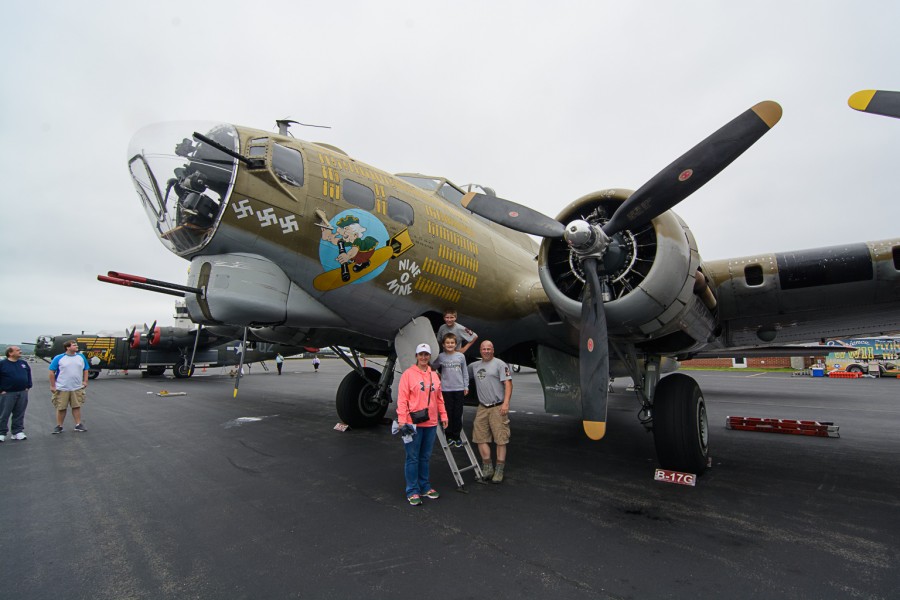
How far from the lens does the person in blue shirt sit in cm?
755

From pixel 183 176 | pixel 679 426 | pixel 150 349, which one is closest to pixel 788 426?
pixel 679 426

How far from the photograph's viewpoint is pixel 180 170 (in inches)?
184

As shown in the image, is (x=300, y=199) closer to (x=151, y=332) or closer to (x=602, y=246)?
(x=602, y=246)

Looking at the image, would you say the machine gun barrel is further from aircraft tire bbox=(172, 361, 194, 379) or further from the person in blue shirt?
aircraft tire bbox=(172, 361, 194, 379)

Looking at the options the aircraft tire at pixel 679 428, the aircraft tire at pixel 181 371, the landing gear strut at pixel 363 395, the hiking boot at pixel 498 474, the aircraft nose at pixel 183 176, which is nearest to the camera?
the aircraft nose at pixel 183 176

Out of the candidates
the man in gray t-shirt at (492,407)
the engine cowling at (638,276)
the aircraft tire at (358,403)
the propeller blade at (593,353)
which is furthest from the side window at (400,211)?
the aircraft tire at (358,403)

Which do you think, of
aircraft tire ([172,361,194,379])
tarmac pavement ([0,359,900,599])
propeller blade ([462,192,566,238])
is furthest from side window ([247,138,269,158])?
aircraft tire ([172,361,194,379])

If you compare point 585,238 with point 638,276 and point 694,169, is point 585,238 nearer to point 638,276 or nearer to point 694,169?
point 638,276

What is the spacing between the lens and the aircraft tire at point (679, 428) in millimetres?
4961

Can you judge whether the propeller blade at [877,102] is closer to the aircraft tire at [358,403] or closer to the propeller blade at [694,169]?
the propeller blade at [694,169]

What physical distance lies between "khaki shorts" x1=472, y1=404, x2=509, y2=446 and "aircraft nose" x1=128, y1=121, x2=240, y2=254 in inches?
143

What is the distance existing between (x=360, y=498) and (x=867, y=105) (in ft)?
20.5

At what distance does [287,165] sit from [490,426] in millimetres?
3776

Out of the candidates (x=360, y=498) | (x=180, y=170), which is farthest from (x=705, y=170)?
(x=180, y=170)
